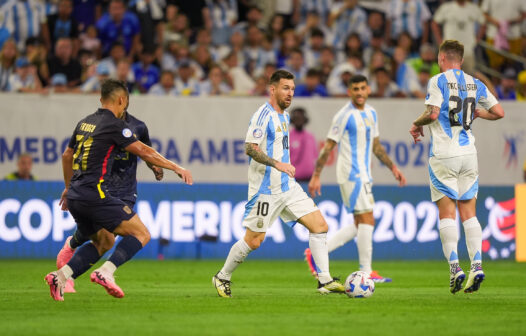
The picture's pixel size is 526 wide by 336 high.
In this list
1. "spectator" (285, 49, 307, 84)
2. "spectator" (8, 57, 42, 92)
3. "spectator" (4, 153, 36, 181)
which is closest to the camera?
"spectator" (4, 153, 36, 181)

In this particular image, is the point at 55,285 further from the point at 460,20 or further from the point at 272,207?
the point at 460,20

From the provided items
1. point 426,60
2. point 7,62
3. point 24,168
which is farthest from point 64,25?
point 426,60

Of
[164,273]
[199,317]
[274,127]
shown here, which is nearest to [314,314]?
[199,317]

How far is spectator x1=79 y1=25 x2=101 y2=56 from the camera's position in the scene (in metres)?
21.1

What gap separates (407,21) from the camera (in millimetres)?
23516

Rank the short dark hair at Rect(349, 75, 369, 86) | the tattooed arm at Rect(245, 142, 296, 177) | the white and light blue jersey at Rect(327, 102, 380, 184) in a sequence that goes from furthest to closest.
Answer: the white and light blue jersey at Rect(327, 102, 380, 184), the short dark hair at Rect(349, 75, 369, 86), the tattooed arm at Rect(245, 142, 296, 177)

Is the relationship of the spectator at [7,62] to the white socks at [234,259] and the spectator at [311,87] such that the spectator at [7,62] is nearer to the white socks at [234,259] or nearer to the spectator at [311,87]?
the spectator at [311,87]

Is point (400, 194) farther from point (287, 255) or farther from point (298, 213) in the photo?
point (298, 213)

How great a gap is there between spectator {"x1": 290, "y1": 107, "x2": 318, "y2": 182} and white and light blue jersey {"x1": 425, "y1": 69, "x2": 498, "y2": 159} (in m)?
7.93

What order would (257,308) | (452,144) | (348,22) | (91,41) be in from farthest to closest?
(348,22), (91,41), (452,144), (257,308)

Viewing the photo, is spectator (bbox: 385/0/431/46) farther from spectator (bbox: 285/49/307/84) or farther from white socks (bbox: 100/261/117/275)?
white socks (bbox: 100/261/117/275)

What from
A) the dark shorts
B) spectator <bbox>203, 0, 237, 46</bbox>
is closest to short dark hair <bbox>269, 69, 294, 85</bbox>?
the dark shorts

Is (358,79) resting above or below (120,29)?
below

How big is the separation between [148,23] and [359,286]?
1229 cm
